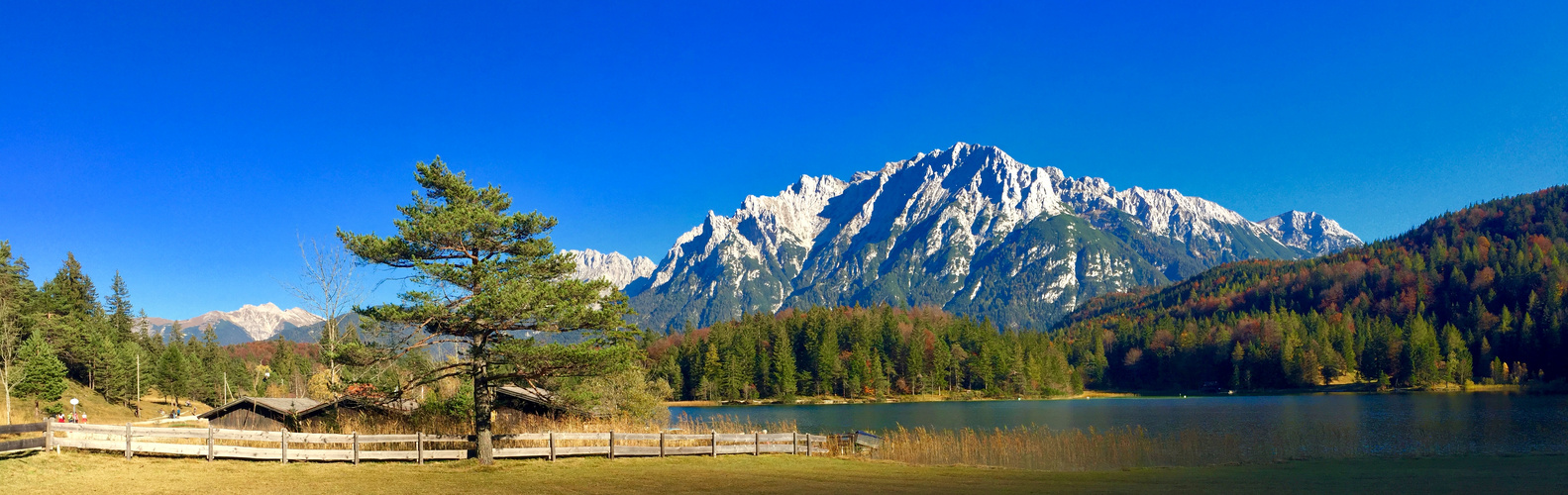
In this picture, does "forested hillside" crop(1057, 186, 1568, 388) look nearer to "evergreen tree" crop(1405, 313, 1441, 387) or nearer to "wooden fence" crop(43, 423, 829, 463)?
"evergreen tree" crop(1405, 313, 1441, 387)

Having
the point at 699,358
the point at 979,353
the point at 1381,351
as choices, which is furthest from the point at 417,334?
the point at 1381,351

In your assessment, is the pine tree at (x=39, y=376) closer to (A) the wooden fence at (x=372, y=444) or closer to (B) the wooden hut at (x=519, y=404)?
(B) the wooden hut at (x=519, y=404)

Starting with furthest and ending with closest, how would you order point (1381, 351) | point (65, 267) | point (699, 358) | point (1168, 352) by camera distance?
point (1168, 352) → point (699, 358) → point (1381, 351) → point (65, 267)

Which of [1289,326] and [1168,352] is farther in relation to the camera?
[1168,352]

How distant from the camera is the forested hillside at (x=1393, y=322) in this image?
115125mm

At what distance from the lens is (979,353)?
128 metres

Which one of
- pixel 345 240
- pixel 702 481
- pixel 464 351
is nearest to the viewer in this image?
pixel 702 481

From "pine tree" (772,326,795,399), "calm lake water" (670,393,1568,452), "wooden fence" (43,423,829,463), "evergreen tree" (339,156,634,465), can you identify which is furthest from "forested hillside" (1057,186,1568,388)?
"evergreen tree" (339,156,634,465)

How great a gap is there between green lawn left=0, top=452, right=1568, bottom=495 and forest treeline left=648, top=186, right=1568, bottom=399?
8503 cm

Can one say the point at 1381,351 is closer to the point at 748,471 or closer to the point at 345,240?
the point at 748,471

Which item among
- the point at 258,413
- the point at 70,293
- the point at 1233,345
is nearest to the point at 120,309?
the point at 70,293

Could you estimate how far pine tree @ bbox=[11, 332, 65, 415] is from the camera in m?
55.5

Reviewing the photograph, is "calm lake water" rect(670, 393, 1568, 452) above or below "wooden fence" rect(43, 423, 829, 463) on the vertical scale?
below

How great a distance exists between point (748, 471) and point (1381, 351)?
126769 mm
